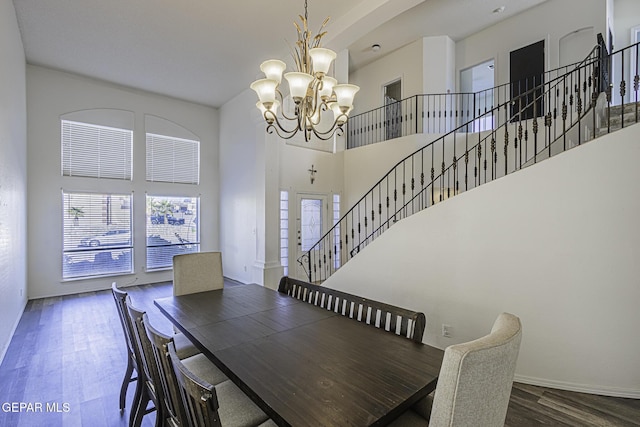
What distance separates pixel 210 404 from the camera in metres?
1.03

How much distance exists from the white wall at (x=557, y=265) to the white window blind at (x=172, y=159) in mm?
5946

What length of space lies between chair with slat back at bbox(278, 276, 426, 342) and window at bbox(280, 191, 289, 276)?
3.01 metres

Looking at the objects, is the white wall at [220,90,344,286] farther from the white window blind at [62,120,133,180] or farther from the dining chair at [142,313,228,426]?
the dining chair at [142,313,228,426]

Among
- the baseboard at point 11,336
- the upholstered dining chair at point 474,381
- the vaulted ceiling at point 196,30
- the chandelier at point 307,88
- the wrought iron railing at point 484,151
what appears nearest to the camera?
the upholstered dining chair at point 474,381

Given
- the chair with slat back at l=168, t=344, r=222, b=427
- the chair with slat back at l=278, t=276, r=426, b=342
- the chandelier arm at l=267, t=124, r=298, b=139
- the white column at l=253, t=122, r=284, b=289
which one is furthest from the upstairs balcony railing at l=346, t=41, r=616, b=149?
the chair with slat back at l=168, t=344, r=222, b=427

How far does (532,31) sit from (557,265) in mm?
5782

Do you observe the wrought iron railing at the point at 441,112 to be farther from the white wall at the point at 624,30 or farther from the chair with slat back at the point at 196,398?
the chair with slat back at the point at 196,398

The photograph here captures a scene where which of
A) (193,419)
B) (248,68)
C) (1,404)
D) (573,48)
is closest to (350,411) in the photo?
(193,419)

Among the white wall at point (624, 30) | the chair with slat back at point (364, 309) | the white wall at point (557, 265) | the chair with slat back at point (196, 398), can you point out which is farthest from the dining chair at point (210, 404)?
the white wall at point (624, 30)

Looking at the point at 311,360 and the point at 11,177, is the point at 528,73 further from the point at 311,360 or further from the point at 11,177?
the point at 11,177

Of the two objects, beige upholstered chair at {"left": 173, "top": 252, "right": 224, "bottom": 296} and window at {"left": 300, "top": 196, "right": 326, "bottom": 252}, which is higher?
window at {"left": 300, "top": 196, "right": 326, "bottom": 252}

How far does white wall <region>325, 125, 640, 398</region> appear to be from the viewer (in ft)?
7.87

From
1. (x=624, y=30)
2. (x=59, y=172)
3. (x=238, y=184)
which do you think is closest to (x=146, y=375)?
(x=238, y=184)

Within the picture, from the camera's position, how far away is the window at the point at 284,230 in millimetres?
6127
